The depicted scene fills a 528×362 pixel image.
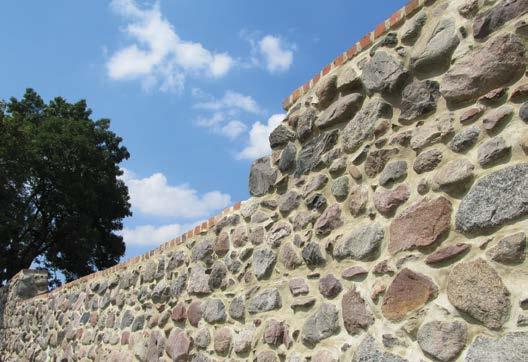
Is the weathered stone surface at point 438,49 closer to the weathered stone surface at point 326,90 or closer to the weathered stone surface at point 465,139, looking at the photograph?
the weathered stone surface at point 465,139

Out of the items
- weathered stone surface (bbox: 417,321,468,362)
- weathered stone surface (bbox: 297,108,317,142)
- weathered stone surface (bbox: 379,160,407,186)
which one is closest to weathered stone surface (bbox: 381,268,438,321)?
weathered stone surface (bbox: 417,321,468,362)

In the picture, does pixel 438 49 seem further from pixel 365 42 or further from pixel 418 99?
pixel 365 42

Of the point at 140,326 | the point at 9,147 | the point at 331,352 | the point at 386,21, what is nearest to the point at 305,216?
the point at 331,352

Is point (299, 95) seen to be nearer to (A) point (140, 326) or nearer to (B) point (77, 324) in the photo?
(A) point (140, 326)

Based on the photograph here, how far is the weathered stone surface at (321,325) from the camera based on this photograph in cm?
278

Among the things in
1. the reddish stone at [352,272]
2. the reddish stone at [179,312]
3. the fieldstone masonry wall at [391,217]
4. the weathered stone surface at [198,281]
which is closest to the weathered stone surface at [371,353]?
the fieldstone masonry wall at [391,217]

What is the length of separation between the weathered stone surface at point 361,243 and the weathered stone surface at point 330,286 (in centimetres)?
13

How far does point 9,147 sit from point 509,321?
60.5 feet

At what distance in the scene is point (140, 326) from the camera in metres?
4.89

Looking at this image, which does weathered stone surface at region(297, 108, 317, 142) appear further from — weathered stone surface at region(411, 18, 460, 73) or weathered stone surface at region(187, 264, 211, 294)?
weathered stone surface at region(187, 264, 211, 294)

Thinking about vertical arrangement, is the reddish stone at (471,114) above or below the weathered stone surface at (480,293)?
above

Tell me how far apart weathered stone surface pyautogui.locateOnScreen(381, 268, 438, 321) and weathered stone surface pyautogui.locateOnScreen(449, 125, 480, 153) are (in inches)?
23.1

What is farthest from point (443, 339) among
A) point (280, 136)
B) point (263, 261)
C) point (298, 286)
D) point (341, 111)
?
point (280, 136)

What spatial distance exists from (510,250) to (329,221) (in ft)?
3.82
